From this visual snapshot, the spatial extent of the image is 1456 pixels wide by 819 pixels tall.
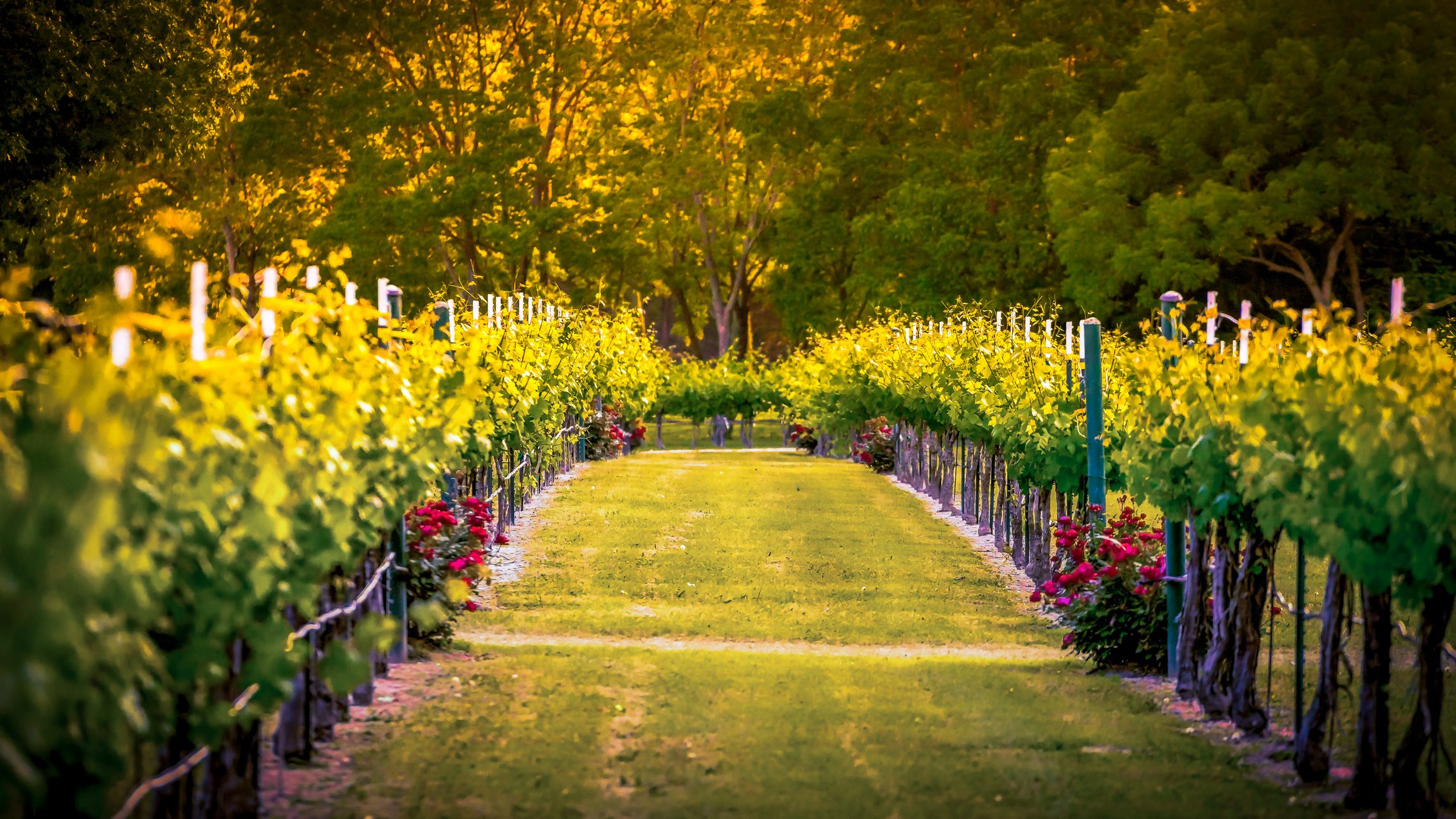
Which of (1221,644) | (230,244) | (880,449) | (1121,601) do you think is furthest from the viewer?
(230,244)

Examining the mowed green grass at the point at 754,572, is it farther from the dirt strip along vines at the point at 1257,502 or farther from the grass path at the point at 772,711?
the dirt strip along vines at the point at 1257,502

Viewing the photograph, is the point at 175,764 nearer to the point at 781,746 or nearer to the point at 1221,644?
the point at 781,746

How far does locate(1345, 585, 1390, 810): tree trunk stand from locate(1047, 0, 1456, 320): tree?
32606 mm

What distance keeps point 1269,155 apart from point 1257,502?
3380 centimetres

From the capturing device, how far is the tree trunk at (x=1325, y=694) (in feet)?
24.1

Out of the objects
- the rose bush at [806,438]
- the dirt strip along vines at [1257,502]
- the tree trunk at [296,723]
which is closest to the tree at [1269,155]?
the rose bush at [806,438]

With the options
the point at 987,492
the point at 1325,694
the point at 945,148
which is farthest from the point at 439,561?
the point at 945,148

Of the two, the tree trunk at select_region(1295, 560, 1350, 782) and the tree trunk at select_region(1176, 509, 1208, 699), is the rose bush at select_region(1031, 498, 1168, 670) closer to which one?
the tree trunk at select_region(1176, 509, 1208, 699)

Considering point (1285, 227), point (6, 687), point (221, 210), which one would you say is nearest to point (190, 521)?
point (6, 687)

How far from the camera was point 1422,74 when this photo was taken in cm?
3853

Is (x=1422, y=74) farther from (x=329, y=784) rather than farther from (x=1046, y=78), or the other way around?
(x=329, y=784)

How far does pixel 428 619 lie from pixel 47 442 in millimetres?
3504

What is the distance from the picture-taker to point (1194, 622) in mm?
9523

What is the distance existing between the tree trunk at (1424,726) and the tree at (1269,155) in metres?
32.8
